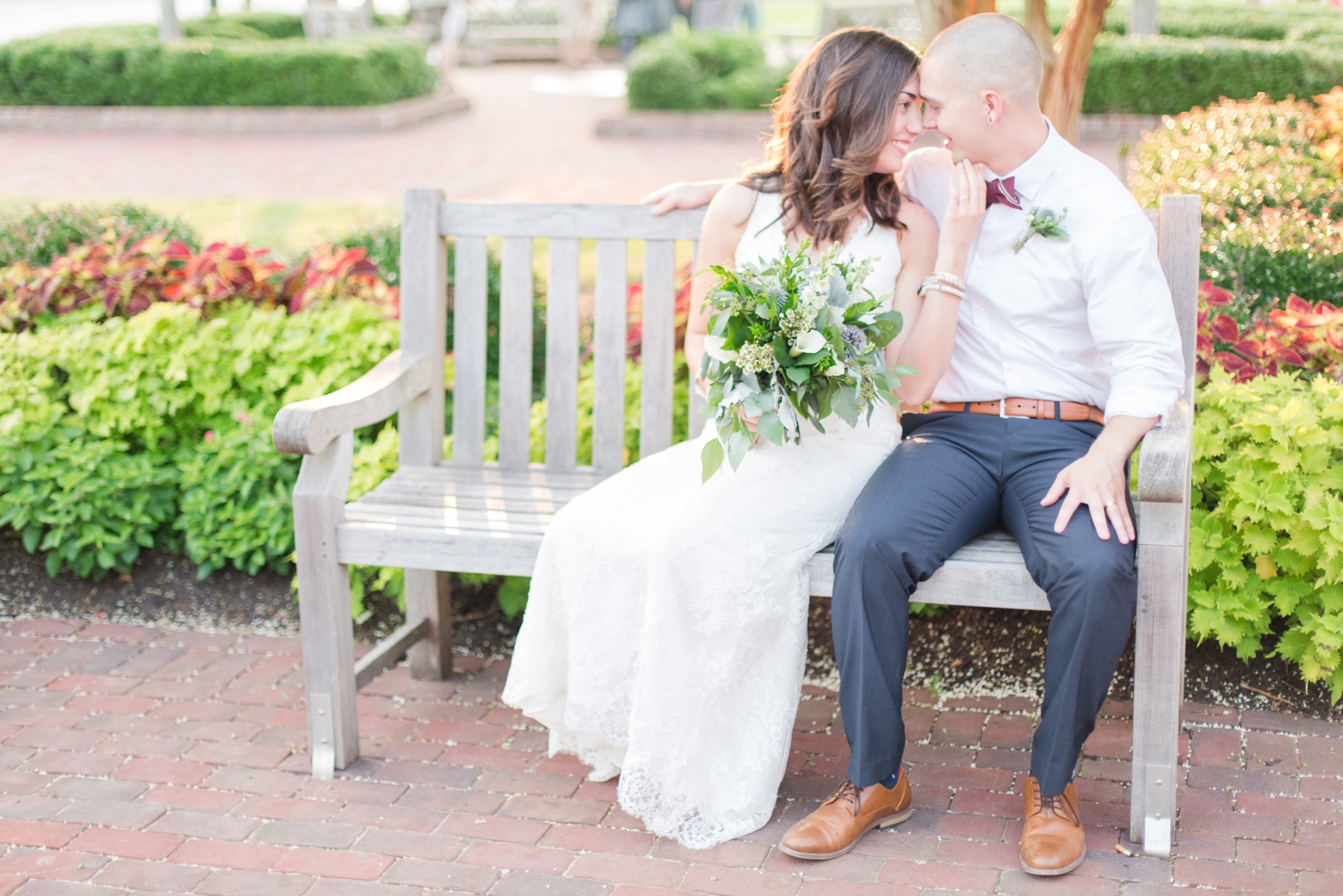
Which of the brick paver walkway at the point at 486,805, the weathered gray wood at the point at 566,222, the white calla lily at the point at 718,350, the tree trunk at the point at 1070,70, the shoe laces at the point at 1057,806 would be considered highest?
the tree trunk at the point at 1070,70

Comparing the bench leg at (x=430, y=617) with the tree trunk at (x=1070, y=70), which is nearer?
the bench leg at (x=430, y=617)

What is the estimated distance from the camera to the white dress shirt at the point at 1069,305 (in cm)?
276

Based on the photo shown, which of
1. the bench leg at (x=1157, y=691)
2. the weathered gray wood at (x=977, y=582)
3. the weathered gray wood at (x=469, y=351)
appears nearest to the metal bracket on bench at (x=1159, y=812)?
the bench leg at (x=1157, y=691)

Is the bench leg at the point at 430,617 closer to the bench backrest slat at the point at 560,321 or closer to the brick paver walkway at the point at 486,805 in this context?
the brick paver walkway at the point at 486,805

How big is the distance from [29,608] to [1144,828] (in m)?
3.49

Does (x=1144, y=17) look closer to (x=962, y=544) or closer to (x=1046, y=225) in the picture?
(x=1046, y=225)

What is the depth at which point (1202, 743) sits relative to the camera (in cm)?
314

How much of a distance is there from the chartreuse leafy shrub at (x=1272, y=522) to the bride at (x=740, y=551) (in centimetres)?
87

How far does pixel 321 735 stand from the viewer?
3156mm

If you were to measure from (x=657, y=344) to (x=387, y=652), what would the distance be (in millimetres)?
1114

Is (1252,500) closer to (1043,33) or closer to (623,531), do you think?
(623,531)

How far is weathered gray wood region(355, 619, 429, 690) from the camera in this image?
3.30 metres

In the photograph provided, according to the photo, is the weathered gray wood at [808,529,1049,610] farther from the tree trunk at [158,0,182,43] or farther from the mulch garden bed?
the tree trunk at [158,0,182,43]

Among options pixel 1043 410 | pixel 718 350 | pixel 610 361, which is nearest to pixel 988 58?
pixel 1043 410
